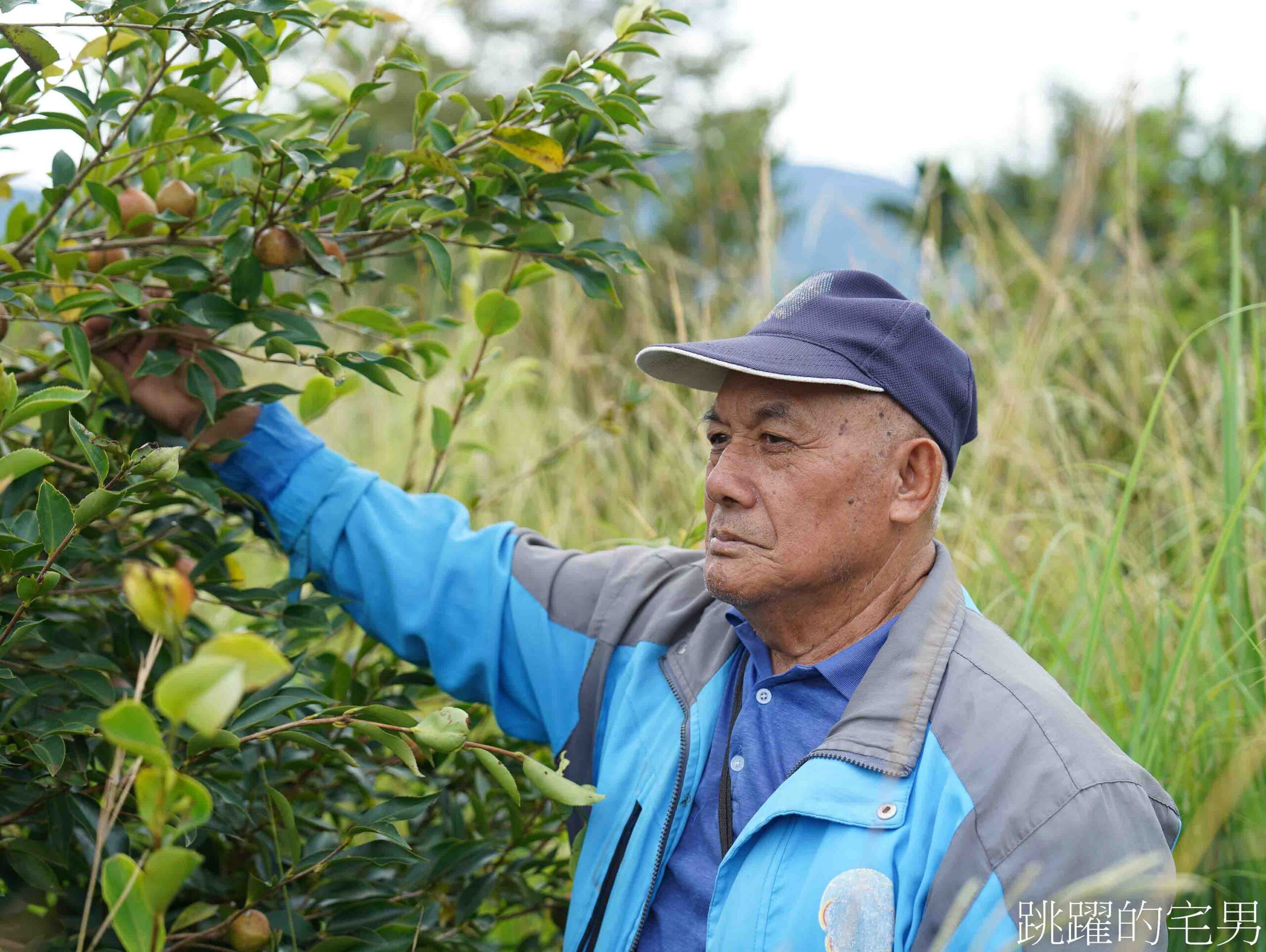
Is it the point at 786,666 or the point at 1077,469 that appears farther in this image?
the point at 1077,469

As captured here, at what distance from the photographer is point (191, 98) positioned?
1416 mm

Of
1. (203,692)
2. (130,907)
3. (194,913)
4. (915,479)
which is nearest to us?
(203,692)

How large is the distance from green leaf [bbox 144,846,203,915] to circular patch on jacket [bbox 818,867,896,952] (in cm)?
78

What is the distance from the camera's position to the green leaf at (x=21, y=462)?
1091mm

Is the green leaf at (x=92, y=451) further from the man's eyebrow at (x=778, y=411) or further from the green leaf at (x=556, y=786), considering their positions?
the man's eyebrow at (x=778, y=411)

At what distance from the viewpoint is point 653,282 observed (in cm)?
609

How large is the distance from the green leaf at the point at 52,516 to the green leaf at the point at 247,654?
55 cm

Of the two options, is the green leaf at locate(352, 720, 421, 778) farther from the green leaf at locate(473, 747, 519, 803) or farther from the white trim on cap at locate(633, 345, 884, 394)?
the white trim on cap at locate(633, 345, 884, 394)

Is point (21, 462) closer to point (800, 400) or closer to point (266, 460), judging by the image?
point (266, 460)

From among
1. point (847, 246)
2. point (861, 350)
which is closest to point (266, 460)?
point (861, 350)

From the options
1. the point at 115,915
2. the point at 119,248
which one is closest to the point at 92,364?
the point at 119,248

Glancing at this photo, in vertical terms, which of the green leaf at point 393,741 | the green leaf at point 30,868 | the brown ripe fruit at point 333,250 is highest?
the brown ripe fruit at point 333,250

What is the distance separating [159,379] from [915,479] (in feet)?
3.52

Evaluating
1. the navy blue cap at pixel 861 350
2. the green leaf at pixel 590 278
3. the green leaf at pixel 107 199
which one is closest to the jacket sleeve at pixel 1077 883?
the navy blue cap at pixel 861 350
